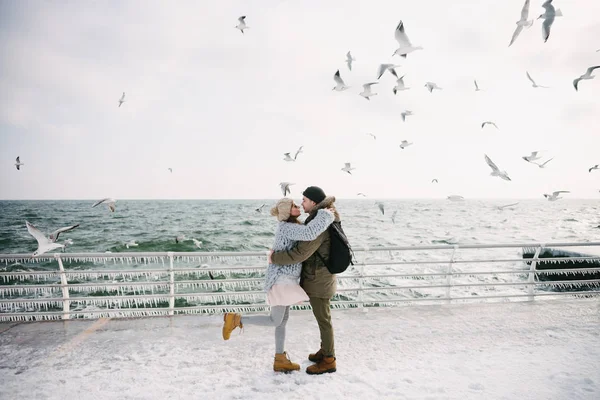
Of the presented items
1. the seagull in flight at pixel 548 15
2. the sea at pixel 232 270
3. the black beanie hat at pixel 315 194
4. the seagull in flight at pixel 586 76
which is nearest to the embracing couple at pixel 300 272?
the black beanie hat at pixel 315 194

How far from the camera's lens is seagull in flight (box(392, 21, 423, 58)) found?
579 centimetres

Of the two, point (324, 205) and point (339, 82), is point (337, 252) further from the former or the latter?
point (339, 82)

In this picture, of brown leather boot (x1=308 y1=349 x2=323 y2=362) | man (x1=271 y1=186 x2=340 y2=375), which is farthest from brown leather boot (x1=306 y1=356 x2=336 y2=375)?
brown leather boot (x1=308 y1=349 x2=323 y2=362)

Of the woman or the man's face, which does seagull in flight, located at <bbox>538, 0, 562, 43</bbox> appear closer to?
the man's face

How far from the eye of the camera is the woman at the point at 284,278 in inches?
114

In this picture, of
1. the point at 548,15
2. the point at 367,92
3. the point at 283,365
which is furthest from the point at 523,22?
the point at 283,365

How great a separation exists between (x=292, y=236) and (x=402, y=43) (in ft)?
15.8

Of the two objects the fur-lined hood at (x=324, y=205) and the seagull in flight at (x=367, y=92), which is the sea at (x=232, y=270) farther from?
the seagull in flight at (x=367, y=92)

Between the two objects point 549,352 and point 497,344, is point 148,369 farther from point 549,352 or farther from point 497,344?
point 549,352

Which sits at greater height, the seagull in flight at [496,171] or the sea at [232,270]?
the seagull in flight at [496,171]

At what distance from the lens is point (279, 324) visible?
10.2 ft

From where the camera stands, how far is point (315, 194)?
10.0ft

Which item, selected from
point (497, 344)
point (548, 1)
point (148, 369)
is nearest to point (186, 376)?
point (148, 369)

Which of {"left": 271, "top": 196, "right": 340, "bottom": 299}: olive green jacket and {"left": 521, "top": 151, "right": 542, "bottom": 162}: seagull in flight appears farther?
{"left": 521, "top": 151, "right": 542, "bottom": 162}: seagull in flight
